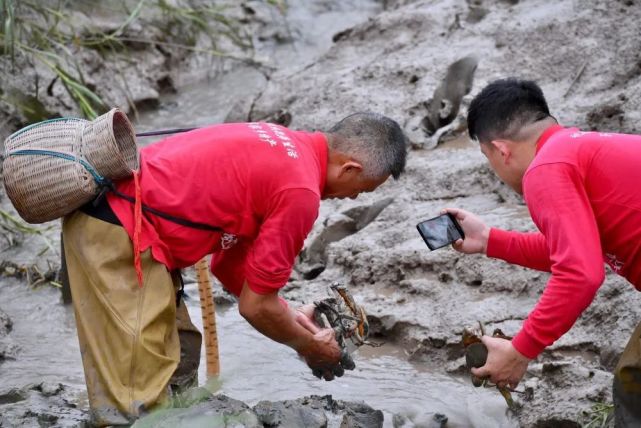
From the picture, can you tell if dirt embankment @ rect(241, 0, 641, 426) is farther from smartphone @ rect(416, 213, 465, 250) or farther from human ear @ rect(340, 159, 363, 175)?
human ear @ rect(340, 159, 363, 175)

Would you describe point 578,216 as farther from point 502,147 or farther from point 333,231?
point 333,231

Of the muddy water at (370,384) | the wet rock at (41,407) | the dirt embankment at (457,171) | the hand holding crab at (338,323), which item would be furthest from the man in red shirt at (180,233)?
the dirt embankment at (457,171)

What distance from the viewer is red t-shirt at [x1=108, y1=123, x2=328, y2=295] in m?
3.08

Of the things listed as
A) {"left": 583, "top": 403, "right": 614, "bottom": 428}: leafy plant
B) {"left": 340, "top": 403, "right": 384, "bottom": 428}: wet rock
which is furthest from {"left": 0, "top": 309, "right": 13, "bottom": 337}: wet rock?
{"left": 583, "top": 403, "right": 614, "bottom": 428}: leafy plant

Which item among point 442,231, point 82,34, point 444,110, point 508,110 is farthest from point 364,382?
point 82,34

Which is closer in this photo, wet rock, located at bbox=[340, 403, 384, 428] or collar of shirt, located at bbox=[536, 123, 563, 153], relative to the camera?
collar of shirt, located at bbox=[536, 123, 563, 153]

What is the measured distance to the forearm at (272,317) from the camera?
314 cm

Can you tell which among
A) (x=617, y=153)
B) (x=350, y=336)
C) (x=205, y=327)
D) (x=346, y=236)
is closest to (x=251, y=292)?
(x=350, y=336)

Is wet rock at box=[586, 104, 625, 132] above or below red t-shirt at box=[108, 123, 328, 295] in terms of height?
below

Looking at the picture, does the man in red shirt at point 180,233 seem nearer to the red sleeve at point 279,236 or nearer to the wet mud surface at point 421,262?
the red sleeve at point 279,236

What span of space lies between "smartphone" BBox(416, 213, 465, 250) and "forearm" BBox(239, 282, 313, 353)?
1.82ft

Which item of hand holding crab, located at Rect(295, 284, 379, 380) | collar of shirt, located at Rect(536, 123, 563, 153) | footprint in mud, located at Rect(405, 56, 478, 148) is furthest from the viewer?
footprint in mud, located at Rect(405, 56, 478, 148)

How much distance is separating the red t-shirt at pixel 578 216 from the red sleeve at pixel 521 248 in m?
0.34

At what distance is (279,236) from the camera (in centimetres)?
306
